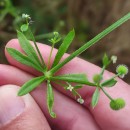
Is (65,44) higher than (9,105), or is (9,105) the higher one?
(65,44)

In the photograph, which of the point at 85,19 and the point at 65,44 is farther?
the point at 85,19

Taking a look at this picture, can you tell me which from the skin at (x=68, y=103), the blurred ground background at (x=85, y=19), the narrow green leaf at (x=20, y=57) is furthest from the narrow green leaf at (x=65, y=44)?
the blurred ground background at (x=85, y=19)

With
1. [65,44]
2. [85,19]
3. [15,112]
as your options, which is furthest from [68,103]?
[85,19]

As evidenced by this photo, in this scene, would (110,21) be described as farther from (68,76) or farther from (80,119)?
(68,76)

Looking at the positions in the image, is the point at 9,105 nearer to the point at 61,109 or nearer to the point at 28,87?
the point at 28,87

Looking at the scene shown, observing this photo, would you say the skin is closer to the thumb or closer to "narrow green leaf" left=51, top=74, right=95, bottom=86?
the thumb

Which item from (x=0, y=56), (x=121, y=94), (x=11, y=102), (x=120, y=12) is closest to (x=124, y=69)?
(x=121, y=94)
